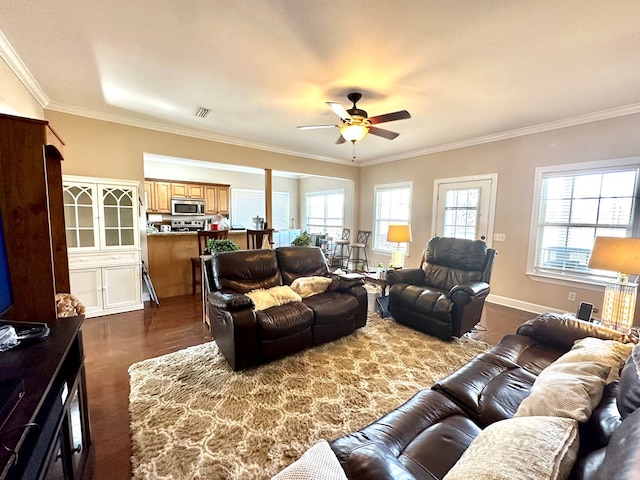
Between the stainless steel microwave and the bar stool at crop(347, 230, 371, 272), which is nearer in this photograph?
the bar stool at crop(347, 230, 371, 272)

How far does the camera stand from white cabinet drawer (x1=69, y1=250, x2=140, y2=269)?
3.47m

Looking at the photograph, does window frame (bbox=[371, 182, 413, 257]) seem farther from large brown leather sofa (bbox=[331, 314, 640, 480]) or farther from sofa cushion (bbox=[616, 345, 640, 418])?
sofa cushion (bbox=[616, 345, 640, 418])

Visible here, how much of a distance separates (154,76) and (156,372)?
8.87 ft

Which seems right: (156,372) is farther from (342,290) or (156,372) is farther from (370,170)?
(370,170)

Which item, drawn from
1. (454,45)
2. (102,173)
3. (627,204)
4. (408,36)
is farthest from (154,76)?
(627,204)

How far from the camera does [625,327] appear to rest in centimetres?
229

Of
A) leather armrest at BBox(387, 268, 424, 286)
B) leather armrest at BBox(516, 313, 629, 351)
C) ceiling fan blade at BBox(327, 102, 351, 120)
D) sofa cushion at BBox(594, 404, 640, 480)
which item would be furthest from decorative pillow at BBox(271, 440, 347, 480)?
leather armrest at BBox(387, 268, 424, 286)

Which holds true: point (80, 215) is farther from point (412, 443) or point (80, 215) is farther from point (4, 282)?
point (412, 443)

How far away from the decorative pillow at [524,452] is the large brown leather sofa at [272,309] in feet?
6.04

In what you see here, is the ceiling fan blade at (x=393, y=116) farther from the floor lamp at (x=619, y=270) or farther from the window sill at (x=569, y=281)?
the window sill at (x=569, y=281)

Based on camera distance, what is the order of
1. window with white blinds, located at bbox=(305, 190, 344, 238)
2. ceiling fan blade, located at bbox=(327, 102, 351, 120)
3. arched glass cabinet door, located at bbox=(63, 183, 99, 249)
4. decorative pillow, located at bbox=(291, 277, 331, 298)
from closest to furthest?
ceiling fan blade, located at bbox=(327, 102, 351, 120) < decorative pillow, located at bbox=(291, 277, 331, 298) < arched glass cabinet door, located at bbox=(63, 183, 99, 249) < window with white blinds, located at bbox=(305, 190, 344, 238)

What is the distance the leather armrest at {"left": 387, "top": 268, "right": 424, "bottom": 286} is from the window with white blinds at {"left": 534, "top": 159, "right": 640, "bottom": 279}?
1.88 m

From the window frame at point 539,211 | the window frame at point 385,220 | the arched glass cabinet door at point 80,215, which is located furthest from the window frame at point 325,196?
the arched glass cabinet door at point 80,215

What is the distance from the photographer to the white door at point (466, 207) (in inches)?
178
